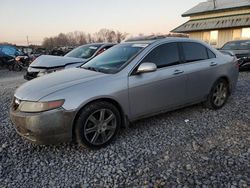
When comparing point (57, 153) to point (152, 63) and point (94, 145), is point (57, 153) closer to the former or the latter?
point (94, 145)

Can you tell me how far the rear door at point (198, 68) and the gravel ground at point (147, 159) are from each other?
61 cm

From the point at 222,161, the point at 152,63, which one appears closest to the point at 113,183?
the point at 222,161

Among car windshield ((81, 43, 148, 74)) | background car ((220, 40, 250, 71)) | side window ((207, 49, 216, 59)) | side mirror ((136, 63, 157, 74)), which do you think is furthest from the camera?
background car ((220, 40, 250, 71))

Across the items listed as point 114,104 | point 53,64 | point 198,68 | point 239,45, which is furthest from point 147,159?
point 239,45

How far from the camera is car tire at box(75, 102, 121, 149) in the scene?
3.34 metres

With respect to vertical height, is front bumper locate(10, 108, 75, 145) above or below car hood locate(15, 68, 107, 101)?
below

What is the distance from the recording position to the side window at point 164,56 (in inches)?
159

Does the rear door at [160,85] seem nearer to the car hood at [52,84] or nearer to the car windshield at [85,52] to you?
the car hood at [52,84]

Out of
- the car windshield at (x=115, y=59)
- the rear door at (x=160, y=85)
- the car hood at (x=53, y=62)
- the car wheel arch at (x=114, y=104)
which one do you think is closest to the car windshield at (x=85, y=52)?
the car hood at (x=53, y=62)

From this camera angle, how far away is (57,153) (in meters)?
3.50

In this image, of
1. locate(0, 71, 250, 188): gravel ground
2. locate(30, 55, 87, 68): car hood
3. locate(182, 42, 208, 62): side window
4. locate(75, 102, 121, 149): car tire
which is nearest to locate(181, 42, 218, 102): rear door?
locate(182, 42, 208, 62): side window

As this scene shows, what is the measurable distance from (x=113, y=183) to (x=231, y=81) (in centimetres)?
392

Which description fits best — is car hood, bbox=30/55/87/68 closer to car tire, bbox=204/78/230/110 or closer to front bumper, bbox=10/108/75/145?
car tire, bbox=204/78/230/110

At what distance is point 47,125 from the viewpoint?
3.13 m
